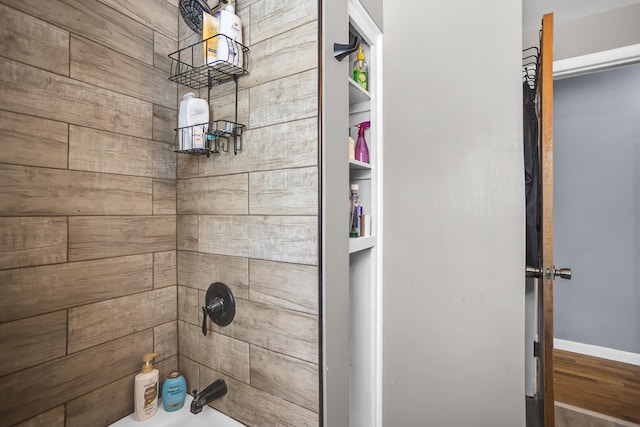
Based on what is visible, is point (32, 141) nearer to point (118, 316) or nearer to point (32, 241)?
point (32, 241)

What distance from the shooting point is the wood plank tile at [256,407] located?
0.96 meters

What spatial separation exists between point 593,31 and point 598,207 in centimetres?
154

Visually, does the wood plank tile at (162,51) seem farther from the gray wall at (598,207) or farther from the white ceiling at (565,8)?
the gray wall at (598,207)

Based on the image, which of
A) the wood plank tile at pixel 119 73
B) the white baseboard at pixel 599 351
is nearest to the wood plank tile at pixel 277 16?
the wood plank tile at pixel 119 73

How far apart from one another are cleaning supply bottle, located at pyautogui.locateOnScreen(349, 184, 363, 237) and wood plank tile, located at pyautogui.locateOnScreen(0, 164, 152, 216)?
80 cm

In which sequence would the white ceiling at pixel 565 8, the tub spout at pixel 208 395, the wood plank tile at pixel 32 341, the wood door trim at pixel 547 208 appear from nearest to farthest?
the wood plank tile at pixel 32 341 → the tub spout at pixel 208 395 → the wood door trim at pixel 547 208 → the white ceiling at pixel 565 8

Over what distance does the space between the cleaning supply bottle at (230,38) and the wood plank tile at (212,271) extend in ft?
2.20

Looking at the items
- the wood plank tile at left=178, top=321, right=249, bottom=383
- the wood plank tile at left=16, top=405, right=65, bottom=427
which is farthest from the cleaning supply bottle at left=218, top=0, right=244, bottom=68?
the wood plank tile at left=16, top=405, right=65, bottom=427

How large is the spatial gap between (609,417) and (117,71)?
3155 millimetres

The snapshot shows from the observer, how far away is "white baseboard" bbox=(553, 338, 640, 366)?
253 centimetres

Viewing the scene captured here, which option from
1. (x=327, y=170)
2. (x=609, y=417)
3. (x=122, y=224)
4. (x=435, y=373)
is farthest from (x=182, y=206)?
(x=609, y=417)

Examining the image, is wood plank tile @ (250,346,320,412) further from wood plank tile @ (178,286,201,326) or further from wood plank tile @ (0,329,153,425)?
wood plank tile @ (0,329,153,425)

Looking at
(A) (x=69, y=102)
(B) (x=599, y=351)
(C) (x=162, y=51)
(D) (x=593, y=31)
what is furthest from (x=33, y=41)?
(B) (x=599, y=351)

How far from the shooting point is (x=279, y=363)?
0.99 meters
